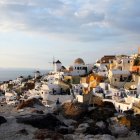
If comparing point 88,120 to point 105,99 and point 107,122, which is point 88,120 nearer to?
point 107,122

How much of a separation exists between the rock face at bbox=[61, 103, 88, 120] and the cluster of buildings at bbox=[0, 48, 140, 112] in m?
4.95

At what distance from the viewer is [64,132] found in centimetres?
3556

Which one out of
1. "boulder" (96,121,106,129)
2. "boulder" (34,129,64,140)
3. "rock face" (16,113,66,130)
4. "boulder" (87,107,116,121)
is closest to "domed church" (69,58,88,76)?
"boulder" (87,107,116,121)

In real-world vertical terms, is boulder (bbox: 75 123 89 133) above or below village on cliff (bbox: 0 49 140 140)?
below

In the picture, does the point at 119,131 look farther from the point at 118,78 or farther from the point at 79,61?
the point at 79,61

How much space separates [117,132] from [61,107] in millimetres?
10828

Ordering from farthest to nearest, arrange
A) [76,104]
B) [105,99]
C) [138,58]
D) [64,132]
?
[138,58] → [105,99] → [76,104] → [64,132]

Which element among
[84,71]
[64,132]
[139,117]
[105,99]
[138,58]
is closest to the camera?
[64,132]

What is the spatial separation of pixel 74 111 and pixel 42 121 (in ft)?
15.0

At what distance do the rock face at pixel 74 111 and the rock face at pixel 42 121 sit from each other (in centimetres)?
247

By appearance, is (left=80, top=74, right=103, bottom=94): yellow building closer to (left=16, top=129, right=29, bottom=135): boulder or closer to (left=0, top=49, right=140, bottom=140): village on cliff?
(left=0, top=49, right=140, bottom=140): village on cliff

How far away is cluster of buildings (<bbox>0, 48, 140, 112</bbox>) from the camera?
48.6 metres

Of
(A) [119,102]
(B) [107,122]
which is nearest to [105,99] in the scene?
(A) [119,102]

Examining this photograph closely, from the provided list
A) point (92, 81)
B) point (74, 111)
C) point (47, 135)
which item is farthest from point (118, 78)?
point (47, 135)
